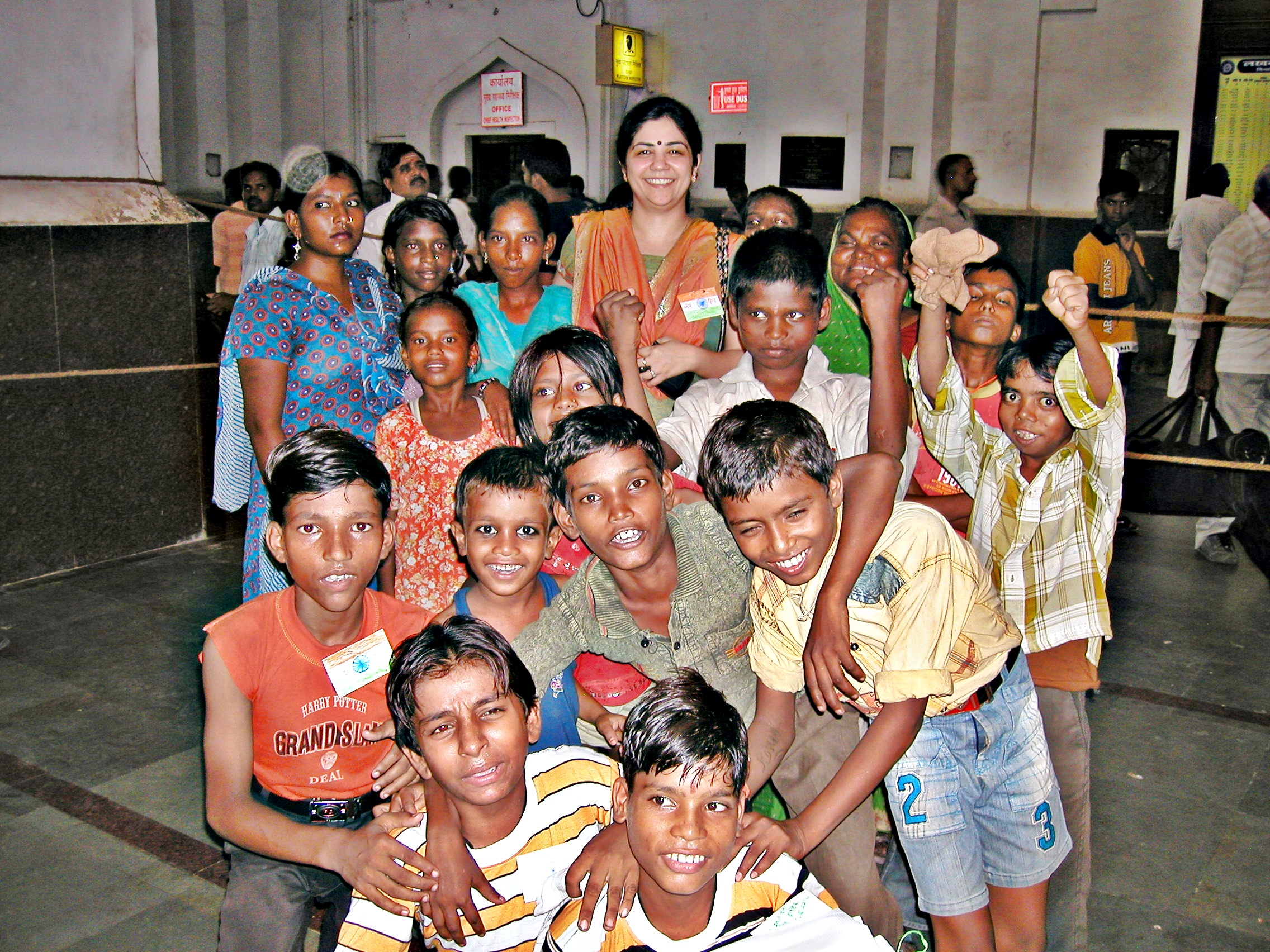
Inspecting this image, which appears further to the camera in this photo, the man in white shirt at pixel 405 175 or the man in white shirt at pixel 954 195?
the man in white shirt at pixel 954 195

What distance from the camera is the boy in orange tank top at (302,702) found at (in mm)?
2203

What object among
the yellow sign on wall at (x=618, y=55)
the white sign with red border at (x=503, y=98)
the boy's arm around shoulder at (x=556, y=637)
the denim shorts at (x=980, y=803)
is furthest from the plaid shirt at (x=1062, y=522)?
the white sign with red border at (x=503, y=98)

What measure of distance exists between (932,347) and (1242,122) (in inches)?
284

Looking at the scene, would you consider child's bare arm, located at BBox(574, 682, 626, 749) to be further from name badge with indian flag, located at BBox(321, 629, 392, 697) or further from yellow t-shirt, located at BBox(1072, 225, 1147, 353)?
yellow t-shirt, located at BBox(1072, 225, 1147, 353)

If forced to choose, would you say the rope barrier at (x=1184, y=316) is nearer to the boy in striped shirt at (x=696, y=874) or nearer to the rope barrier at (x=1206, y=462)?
the rope barrier at (x=1206, y=462)

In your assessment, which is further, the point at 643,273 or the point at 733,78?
the point at 733,78

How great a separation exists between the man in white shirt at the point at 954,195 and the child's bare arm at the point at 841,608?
769 cm

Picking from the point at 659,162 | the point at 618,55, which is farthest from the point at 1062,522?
the point at 618,55

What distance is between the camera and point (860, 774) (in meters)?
2.02

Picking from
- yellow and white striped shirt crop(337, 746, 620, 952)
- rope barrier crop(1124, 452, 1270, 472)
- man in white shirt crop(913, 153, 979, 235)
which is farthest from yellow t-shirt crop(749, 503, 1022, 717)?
man in white shirt crop(913, 153, 979, 235)

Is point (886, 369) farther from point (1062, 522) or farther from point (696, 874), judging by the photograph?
point (696, 874)

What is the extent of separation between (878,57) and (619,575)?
8.63m

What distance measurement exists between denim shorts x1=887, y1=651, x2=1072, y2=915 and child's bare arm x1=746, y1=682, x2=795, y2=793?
0.71 feet

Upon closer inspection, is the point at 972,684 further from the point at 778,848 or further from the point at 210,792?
the point at 210,792
